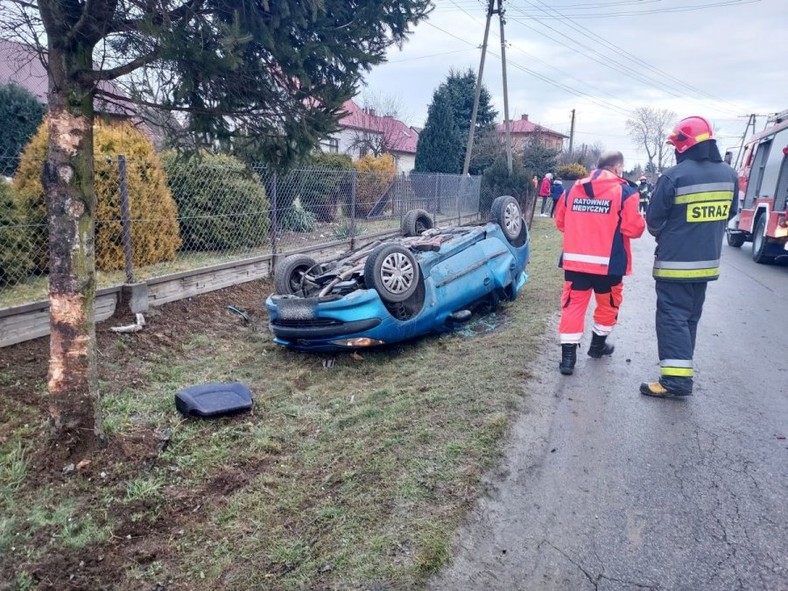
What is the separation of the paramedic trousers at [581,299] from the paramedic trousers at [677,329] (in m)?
0.44

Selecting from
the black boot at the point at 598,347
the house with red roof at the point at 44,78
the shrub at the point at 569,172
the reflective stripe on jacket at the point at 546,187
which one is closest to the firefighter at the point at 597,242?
the black boot at the point at 598,347

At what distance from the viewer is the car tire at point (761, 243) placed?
1101cm

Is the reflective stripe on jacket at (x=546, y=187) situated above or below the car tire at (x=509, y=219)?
above

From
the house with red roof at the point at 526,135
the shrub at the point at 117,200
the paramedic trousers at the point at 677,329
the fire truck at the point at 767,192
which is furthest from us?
the house with red roof at the point at 526,135

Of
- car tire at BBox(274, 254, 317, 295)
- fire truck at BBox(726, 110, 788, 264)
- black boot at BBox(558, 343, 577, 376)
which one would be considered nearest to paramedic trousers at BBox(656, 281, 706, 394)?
black boot at BBox(558, 343, 577, 376)

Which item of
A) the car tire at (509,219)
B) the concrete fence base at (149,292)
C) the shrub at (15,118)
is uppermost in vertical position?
the shrub at (15,118)

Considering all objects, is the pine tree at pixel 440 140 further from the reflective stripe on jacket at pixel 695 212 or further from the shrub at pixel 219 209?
the reflective stripe on jacket at pixel 695 212

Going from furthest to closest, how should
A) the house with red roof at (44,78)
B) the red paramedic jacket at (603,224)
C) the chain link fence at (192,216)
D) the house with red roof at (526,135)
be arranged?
the house with red roof at (526,135)
the chain link fence at (192,216)
the red paramedic jacket at (603,224)
the house with red roof at (44,78)

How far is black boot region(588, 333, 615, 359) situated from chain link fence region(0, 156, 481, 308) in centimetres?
294

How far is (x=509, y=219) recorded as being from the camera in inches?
274

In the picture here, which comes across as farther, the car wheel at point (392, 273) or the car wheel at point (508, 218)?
the car wheel at point (508, 218)

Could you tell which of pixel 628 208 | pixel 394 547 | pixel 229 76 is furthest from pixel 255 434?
pixel 628 208

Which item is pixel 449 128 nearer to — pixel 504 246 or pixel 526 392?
pixel 504 246

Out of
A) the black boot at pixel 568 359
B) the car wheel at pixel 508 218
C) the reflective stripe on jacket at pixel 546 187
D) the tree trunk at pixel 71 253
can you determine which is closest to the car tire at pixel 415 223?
the car wheel at pixel 508 218
